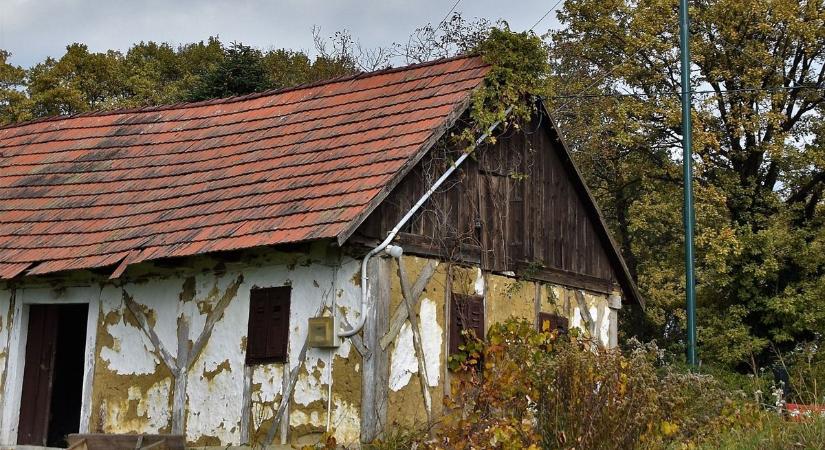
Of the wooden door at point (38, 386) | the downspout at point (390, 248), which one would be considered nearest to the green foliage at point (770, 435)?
the downspout at point (390, 248)

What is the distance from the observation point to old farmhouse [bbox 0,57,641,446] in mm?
11633

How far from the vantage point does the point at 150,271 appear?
13.0m

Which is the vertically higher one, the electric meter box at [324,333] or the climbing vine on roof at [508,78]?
the climbing vine on roof at [508,78]

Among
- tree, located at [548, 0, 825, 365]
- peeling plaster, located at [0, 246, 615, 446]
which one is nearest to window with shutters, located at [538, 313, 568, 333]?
peeling plaster, located at [0, 246, 615, 446]

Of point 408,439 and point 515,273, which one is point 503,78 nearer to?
point 515,273

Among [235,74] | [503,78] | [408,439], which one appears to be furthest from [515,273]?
[235,74]

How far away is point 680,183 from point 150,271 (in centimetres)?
1593

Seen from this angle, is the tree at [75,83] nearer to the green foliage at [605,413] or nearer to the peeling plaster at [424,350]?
the peeling plaster at [424,350]

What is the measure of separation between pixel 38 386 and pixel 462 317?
542cm

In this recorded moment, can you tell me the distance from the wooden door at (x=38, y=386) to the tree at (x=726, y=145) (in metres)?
13.7

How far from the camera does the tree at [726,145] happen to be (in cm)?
2317

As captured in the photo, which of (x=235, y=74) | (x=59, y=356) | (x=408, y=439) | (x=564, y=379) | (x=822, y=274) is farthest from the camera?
(x=235, y=74)

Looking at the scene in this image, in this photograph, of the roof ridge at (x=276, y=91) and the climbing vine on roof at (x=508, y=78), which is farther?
the roof ridge at (x=276, y=91)

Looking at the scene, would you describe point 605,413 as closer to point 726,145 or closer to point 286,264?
point 286,264
